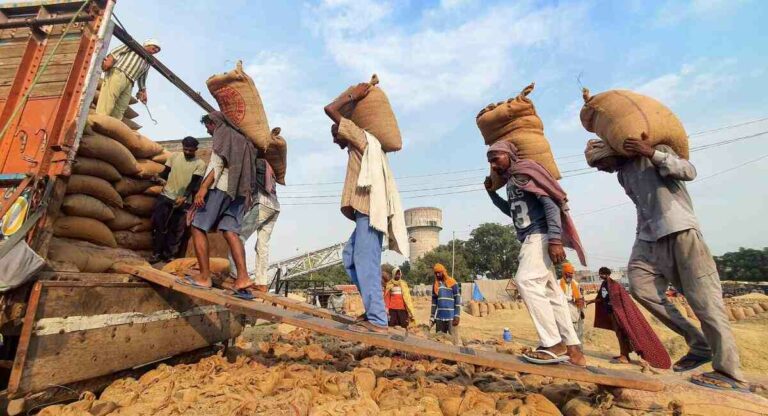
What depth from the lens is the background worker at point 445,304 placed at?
315 inches

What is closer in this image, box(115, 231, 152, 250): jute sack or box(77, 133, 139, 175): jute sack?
box(77, 133, 139, 175): jute sack

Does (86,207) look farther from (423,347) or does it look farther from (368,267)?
(423,347)

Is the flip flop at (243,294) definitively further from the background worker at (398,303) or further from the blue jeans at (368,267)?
the background worker at (398,303)

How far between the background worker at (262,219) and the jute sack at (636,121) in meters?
3.51

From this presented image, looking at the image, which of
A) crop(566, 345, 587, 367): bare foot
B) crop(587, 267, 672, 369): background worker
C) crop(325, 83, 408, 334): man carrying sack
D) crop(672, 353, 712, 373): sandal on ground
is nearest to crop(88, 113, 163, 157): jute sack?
crop(325, 83, 408, 334): man carrying sack

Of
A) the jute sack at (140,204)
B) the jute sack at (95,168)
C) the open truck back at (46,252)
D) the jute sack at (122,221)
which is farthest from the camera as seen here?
the jute sack at (140,204)

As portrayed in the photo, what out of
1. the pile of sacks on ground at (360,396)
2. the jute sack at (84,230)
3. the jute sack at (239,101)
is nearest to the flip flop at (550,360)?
the pile of sacks on ground at (360,396)

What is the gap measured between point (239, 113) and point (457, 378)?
3.15 meters

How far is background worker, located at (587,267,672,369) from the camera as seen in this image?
16.6 feet

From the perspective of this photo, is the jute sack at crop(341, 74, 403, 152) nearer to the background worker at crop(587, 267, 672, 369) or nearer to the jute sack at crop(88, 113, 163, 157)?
the jute sack at crop(88, 113, 163, 157)

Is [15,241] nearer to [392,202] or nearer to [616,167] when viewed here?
[392,202]

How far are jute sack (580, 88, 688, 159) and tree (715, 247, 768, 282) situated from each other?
5763 cm

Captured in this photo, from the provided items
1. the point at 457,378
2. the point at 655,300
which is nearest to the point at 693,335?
the point at 655,300

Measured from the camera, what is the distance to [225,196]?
3.64m
